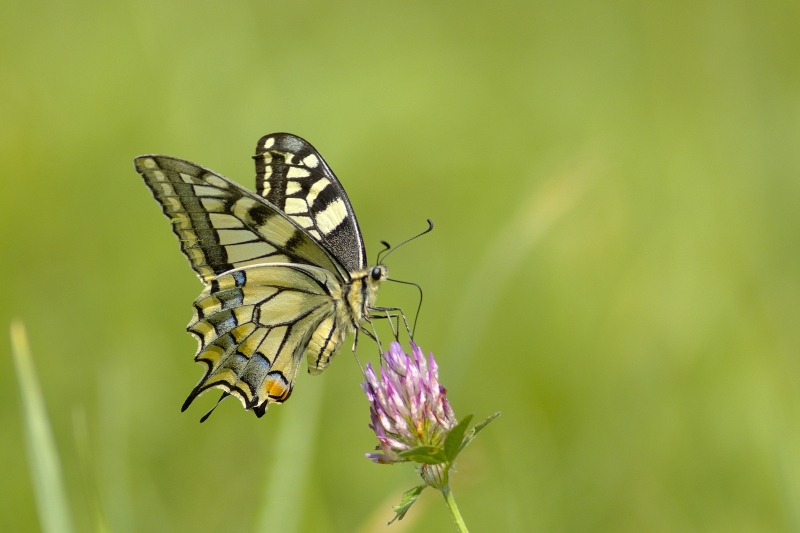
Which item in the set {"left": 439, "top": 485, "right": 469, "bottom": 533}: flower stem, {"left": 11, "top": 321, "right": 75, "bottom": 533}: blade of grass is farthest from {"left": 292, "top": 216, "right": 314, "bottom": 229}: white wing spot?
{"left": 439, "top": 485, "right": 469, "bottom": 533}: flower stem

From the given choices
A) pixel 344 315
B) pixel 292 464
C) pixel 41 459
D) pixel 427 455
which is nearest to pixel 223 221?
pixel 344 315

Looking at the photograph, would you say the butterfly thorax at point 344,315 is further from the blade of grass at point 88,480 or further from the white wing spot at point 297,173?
the blade of grass at point 88,480

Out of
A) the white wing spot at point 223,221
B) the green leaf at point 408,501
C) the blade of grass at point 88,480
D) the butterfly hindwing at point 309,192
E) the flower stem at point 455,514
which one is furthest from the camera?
the butterfly hindwing at point 309,192

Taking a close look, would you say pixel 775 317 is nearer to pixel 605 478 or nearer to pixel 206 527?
pixel 605 478

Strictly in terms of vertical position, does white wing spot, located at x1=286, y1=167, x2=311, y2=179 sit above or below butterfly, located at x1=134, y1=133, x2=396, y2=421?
above

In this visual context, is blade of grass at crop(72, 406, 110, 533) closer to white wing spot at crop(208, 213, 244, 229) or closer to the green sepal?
the green sepal

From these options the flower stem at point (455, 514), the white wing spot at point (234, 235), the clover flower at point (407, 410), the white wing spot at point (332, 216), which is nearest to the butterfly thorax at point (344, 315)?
the white wing spot at point (332, 216)
